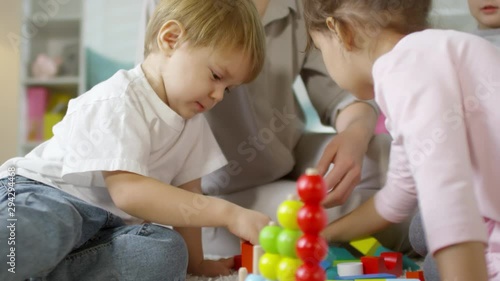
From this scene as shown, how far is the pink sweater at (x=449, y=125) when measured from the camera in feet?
1.92

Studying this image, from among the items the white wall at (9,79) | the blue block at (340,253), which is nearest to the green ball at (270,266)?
the blue block at (340,253)

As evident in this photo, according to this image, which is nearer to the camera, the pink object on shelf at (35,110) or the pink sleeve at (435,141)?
the pink sleeve at (435,141)

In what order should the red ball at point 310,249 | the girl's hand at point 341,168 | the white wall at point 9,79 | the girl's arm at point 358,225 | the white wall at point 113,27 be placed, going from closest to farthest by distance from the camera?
the red ball at point 310,249
the girl's arm at point 358,225
the girl's hand at point 341,168
the white wall at point 9,79
the white wall at point 113,27

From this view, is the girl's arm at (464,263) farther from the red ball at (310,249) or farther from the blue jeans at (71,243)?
the blue jeans at (71,243)

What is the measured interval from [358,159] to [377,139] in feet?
0.58

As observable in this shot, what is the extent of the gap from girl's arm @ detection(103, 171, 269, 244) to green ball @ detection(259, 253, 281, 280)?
0.25 meters

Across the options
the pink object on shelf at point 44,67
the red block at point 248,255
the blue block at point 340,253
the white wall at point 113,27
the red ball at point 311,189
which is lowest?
the blue block at point 340,253

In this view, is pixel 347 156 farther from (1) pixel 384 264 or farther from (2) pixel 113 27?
(2) pixel 113 27

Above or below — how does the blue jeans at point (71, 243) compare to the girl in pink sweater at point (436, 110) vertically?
below

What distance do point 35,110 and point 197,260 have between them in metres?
A: 1.46

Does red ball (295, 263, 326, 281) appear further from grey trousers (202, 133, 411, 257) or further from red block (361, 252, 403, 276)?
grey trousers (202, 133, 411, 257)

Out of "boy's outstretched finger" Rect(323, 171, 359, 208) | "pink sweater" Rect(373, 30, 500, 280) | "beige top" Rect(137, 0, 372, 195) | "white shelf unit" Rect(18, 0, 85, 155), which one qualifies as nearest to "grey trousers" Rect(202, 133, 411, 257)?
"beige top" Rect(137, 0, 372, 195)

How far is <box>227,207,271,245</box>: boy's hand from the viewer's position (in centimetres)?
79

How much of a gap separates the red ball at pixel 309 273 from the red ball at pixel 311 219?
0.10 feet
